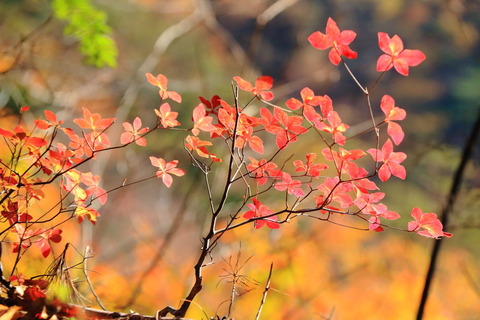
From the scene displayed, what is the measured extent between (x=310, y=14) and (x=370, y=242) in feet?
28.5

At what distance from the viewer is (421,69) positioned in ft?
46.0

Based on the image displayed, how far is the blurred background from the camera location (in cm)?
366

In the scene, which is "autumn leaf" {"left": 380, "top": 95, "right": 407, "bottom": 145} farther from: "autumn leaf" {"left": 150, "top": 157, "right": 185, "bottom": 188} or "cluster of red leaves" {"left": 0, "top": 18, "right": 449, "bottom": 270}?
"autumn leaf" {"left": 150, "top": 157, "right": 185, "bottom": 188}

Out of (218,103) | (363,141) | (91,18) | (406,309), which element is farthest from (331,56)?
(363,141)

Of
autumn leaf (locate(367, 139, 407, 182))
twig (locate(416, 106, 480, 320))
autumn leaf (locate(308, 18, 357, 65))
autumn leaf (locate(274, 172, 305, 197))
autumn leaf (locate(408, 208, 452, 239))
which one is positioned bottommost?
twig (locate(416, 106, 480, 320))

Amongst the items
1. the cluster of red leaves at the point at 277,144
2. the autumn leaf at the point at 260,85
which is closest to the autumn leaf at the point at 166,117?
the cluster of red leaves at the point at 277,144

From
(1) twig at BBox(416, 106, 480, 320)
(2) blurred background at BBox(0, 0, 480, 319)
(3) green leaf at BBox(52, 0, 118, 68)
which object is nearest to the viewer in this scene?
(1) twig at BBox(416, 106, 480, 320)

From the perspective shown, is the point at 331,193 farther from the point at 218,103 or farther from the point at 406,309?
the point at 406,309

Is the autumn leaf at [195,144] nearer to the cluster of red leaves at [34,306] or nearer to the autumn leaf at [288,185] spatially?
the autumn leaf at [288,185]

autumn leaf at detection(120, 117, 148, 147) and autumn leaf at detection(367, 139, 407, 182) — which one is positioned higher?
autumn leaf at detection(120, 117, 148, 147)

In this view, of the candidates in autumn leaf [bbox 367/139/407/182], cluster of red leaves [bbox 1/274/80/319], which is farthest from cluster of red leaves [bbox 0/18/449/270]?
cluster of red leaves [bbox 1/274/80/319]

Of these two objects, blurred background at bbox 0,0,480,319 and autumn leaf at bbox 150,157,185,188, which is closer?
autumn leaf at bbox 150,157,185,188

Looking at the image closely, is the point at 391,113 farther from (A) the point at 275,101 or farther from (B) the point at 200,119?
(A) the point at 275,101

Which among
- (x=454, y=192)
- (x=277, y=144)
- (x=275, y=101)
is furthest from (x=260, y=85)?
(x=275, y=101)
